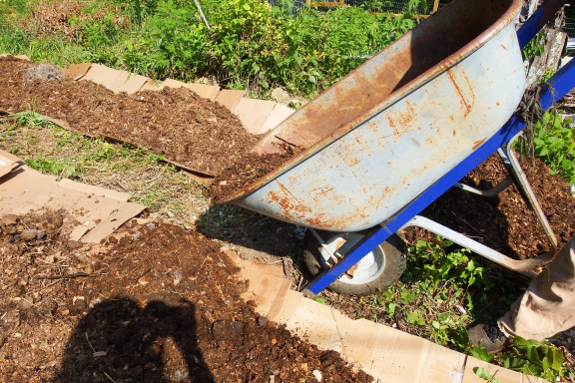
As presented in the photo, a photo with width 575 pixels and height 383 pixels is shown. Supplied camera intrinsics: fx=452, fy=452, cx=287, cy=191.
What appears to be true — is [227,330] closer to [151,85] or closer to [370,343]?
[370,343]

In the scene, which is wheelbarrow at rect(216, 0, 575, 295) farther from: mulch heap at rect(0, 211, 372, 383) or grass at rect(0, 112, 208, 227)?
grass at rect(0, 112, 208, 227)

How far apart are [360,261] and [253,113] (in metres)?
2.06

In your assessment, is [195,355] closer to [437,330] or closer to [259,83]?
[437,330]

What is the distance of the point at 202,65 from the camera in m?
5.25

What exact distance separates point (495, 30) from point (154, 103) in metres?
3.34

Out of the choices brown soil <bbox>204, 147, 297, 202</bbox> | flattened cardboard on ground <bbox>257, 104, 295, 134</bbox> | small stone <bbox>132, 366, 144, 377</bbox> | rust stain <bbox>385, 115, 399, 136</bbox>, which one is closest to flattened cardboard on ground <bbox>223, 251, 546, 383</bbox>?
brown soil <bbox>204, 147, 297, 202</bbox>

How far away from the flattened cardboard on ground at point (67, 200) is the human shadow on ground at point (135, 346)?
69cm

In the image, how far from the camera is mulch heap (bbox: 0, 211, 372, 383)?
2240mm

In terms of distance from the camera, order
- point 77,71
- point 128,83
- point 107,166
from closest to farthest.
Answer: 1. point 107,166
2. point 128,83
3. point 77,71

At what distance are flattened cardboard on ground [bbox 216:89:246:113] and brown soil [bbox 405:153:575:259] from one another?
7.15 feet

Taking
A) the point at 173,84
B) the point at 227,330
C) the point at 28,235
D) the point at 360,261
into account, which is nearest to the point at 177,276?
the point at 227,330

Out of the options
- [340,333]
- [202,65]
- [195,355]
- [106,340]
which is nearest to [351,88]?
[340,333]

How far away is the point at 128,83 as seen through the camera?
4.89 metres

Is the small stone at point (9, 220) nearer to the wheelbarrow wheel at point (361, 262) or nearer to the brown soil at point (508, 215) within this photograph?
the wheelbarrow wheel at point (361, 262)
